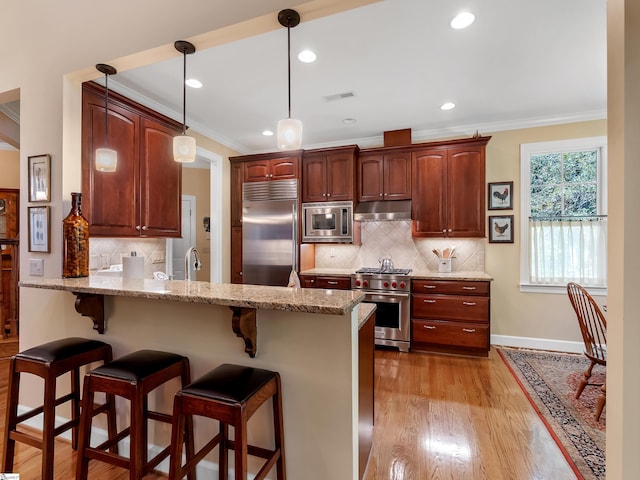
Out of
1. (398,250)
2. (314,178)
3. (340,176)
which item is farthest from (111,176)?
(398,250)

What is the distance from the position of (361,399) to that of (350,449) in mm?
259

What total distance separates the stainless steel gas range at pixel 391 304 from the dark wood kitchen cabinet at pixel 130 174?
7.41 feet

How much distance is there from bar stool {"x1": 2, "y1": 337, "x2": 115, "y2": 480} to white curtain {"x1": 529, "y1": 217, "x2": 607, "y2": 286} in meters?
4.32

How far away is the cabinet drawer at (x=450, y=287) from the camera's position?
11.0 ft

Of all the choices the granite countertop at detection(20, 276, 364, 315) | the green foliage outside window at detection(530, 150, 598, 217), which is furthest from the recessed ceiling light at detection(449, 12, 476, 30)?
the green foliage outside window at detection(530, 150, 598, 217)

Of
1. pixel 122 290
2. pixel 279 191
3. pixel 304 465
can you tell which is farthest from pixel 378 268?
pixel 122 290

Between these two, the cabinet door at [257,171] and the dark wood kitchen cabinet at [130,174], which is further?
the cabinet door at [257,171]

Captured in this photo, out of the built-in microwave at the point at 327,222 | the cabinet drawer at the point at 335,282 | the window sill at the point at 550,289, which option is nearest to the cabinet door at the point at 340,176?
the built-in microwave at the point at 327,222

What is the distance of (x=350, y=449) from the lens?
1366 mm

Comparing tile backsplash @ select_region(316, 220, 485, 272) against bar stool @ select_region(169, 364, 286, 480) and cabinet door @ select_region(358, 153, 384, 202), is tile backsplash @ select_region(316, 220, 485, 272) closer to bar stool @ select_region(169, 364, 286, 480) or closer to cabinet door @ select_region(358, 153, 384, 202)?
cabinet door @ select_region(358, 153, 384, 202)

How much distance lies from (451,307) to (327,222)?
181cm

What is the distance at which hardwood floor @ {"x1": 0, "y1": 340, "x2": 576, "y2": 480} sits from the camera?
1.73 meters

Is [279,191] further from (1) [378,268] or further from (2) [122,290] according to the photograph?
(2) [122,290]

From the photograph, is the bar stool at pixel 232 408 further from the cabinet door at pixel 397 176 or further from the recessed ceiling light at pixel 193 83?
the cabinet door at pixel 397 176
